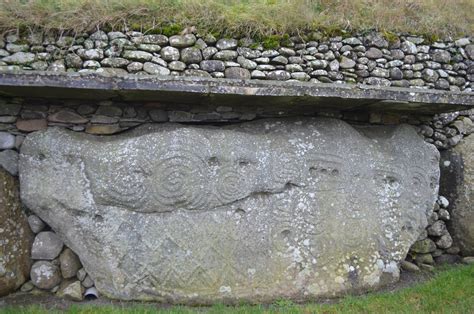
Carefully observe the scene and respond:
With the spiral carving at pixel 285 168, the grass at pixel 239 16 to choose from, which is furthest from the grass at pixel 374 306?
the grass at pixel 239 16

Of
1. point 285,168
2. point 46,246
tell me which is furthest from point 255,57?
point 46,246

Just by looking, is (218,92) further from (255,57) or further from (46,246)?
(46,246)

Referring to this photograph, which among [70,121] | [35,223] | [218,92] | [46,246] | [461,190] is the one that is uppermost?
[218,92]

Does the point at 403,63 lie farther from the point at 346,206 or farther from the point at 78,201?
the point at 78,201

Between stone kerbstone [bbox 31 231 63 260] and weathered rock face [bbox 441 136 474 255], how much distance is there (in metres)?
4.86

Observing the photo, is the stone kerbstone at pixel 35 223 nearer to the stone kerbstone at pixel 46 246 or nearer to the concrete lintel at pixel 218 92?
the stone kerbstone at pixel 46 246

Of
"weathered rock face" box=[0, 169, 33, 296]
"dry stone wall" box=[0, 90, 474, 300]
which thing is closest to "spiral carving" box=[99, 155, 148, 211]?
"dry stone wall" box=[0, 90, 474, 300]

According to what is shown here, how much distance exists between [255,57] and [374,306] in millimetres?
3038

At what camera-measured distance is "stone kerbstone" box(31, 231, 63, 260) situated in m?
4.61

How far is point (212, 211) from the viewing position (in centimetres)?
457

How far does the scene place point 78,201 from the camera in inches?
174

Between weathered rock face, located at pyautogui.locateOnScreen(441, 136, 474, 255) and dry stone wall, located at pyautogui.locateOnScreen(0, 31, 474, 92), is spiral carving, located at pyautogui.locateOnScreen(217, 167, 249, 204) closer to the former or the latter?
dry stone wall, located at pyautogui.locateOnScreen(0, 31, 474, 92)

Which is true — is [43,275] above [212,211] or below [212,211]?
below

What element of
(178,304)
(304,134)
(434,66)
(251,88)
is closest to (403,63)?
(434,66)
